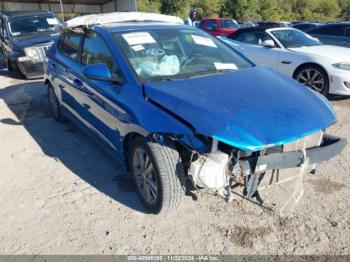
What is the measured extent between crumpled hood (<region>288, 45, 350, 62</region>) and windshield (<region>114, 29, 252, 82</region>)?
3.07 metres

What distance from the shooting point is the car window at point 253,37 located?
7230mm

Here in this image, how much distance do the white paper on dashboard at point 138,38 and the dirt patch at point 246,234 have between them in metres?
2.02

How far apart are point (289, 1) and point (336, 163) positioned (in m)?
71.0

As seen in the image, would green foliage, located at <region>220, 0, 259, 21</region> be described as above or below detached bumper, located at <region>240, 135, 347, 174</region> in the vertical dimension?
below

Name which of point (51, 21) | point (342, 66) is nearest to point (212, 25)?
point (51, 21)

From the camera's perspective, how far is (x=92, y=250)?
2.64m

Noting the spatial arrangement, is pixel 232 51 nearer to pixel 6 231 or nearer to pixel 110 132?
pixel 110 132

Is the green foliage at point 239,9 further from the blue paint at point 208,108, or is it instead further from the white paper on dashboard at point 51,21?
the blue paint at point 208,108

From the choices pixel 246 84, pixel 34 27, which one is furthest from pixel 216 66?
pixel 34 27

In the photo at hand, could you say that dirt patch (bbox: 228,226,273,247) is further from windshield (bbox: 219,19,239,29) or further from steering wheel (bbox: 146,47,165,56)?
windshield (bbox: 219,19,239,29)

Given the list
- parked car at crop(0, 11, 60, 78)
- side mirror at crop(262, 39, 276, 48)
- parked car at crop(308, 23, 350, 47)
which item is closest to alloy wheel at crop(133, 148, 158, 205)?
side mirror at crop(262, 39, 276, 48)

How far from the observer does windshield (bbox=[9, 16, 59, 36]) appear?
30.6 ft

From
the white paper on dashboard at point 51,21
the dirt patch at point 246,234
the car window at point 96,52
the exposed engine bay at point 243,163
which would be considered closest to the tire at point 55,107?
the car window at point 96,52

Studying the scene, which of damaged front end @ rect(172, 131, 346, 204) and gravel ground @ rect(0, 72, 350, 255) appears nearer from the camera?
damaged front end @ rect(172, 131, 346, 204)
